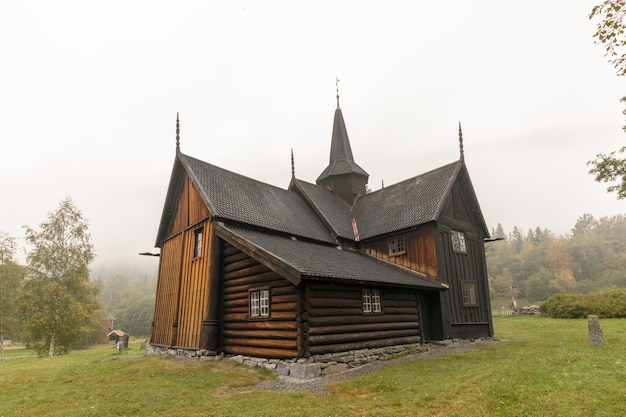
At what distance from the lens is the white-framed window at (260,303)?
14.2 metres

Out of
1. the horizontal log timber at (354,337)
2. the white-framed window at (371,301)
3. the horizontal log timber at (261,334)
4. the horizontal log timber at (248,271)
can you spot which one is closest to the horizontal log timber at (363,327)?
the horizontal log timber at (354,337)

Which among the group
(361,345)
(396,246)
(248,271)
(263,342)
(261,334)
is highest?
(396,246)

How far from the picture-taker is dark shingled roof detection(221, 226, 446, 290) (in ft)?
42.3

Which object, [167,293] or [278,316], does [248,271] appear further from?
[167,293]

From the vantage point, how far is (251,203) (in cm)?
1948

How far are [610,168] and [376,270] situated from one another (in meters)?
15.2

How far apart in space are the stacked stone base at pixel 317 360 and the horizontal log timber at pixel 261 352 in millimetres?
148

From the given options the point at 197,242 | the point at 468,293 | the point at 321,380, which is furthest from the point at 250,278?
the point at 468,293

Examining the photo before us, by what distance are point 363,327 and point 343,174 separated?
1497 cm

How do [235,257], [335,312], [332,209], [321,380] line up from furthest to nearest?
1. [332,209]
2. [235,257]
3. [335,312]
4. [321,380]

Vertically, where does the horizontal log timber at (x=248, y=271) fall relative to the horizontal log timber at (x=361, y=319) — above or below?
above

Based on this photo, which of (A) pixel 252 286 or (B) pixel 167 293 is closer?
(A) pixel 252 286

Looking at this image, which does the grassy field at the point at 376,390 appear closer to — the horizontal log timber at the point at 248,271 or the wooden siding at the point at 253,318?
the wooden siding at the point at 253,318

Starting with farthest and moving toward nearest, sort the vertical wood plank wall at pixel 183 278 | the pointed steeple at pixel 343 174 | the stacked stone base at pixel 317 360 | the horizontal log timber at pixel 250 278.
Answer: the pointed steeple at pixel 343 174 → the vertical wood plank wall at pixel 183 278 → the horizontal log timber at pixel 250 278 → the stacked stone base at pixel 317 360
